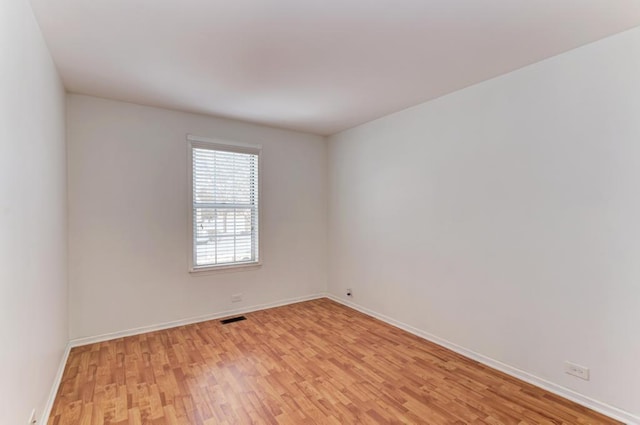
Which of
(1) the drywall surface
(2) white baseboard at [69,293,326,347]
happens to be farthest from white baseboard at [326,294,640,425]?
(1) the drywall surface

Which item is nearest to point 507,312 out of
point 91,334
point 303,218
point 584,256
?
point 584,256

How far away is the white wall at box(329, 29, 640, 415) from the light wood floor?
0.35m

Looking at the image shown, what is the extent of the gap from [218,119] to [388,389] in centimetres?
362

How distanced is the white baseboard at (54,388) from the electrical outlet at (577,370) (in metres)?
3.67

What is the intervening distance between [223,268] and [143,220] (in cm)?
114

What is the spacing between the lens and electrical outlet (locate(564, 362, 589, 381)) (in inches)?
89.1

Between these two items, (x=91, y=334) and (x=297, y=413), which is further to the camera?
(x=91, y=334)

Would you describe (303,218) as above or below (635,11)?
below

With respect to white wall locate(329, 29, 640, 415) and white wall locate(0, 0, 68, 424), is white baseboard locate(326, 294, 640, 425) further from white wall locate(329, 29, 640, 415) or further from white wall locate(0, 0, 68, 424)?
white wall locate(0, 0, 68, 424)

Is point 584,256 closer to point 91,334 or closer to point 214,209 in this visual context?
point 214,209

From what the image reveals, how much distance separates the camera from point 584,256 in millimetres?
2287

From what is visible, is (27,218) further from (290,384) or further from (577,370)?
(577,370)

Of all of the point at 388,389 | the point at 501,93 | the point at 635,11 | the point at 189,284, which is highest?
the point at 635,11

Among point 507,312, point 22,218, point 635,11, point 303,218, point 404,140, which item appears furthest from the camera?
point 303,218
